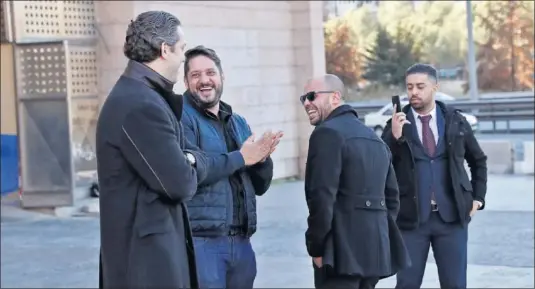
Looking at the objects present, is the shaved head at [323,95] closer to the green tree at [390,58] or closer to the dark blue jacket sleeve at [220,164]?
the dark blue jacket sleeve at [220,164]

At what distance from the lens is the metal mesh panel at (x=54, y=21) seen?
13297 millimetres

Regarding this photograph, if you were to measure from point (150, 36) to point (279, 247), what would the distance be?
6.91 meters

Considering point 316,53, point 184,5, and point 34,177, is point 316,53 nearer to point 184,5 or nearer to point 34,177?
point 184,5

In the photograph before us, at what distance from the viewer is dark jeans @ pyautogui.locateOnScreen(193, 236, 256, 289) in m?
4.76

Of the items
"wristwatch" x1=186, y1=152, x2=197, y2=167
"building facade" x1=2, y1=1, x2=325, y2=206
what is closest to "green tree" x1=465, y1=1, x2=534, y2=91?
"building facade" x1=2, y1=1, x2=325, y2=206

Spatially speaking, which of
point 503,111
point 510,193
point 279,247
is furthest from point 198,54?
point 503,111

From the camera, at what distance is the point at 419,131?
6.24 meters

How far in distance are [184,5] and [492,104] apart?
19462mm

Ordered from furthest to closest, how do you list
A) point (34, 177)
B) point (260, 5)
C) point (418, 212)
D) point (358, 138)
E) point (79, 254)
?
point (260, 5) → point (34, 177) → point (79, 254) → point (418, 212) → point (358, 138)

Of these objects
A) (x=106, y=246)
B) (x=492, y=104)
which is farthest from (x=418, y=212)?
(x=492, y=104)

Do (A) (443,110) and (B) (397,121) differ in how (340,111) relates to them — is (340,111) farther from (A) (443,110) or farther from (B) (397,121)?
(A) (443,110)

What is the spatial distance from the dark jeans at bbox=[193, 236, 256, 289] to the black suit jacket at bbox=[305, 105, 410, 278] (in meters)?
0.40

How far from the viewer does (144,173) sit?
3.66 m

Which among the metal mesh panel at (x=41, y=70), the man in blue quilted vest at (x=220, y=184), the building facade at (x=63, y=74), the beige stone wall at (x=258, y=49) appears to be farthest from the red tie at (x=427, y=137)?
the metal mesh panel at (x=41, y=70)
